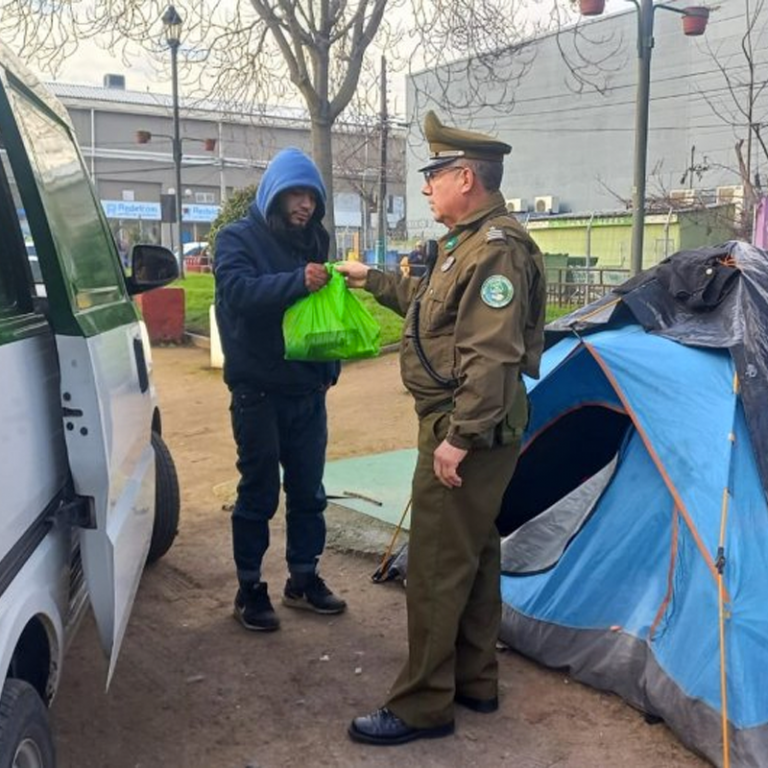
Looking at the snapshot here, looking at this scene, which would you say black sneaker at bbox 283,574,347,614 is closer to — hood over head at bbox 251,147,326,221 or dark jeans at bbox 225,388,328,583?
dark jeans at bbox 225,388,328,583

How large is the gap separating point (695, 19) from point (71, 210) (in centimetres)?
1039

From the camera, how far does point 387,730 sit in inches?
121

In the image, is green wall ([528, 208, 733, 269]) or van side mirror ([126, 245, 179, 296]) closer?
van side mirror ([126, 245, 179, 296])

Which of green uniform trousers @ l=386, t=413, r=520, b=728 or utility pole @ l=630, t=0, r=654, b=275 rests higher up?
utility pole @ l=630, t=0, r=654, b=275

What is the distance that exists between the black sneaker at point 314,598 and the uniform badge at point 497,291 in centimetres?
186

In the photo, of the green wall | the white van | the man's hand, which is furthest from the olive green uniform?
the green wall

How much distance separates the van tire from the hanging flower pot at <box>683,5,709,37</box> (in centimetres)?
1092

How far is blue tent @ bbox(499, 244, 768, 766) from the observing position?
2.89 meters

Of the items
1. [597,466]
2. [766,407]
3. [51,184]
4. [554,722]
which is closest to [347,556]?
[597,466]

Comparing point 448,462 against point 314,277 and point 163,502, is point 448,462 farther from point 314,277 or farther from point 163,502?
point 163,502

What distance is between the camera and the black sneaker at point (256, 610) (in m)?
3.90

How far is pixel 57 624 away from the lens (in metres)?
2.37

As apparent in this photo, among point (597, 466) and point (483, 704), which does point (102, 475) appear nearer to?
point (483, 704)

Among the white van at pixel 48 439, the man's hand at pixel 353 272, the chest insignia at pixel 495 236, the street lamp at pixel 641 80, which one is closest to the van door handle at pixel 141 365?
the white van at pixel 48 439
